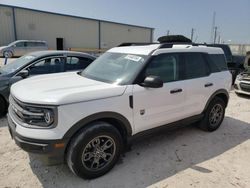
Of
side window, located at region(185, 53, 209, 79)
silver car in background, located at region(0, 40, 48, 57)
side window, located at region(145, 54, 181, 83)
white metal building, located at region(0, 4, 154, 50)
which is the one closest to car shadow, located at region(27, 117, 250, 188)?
side window, located at region(145, 54, 181, 83)

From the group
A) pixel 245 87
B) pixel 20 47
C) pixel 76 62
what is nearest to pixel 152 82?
pixel 76 62

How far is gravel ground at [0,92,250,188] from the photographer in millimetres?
2910

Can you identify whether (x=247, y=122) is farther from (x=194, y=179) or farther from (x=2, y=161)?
(x=2, y=161)

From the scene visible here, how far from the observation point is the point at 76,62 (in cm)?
578

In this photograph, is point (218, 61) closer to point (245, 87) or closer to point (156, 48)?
point (156, 48)

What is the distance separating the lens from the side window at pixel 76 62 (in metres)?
5.64

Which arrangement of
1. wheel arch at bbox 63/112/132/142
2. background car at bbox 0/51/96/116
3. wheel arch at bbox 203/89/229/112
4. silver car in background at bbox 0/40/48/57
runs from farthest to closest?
silver car in background at bbox 0/40/48/57
background car at bbox 0/51/96/116
wheel arch at bbox 203/89/229/112
wheel arch at bbox 63/112/132/142

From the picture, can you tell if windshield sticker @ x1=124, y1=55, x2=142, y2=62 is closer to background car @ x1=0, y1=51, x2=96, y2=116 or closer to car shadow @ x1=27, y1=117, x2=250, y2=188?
car shadow @ x1=27, y1=117, x2=250, y2=188

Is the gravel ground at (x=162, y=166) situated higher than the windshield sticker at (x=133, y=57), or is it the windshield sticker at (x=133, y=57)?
the windshield sticker at (x=133, y=57)

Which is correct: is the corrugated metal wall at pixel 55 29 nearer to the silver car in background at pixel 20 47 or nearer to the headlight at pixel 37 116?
the silver car in background at pixel 20 47

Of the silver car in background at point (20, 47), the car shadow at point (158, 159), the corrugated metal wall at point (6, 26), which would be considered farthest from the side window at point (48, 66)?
the corrugated metal wall at point (6, 26)

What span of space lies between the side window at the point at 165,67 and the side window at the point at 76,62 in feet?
9.51

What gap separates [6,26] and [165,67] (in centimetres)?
2739

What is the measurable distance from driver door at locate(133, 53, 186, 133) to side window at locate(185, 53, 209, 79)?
7.0 inches
